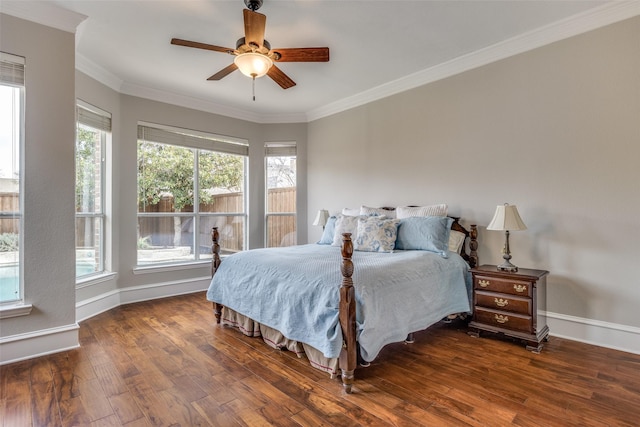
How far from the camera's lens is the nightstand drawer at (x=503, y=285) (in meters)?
2.73

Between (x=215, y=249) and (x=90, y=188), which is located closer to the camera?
(x=215, y=249)

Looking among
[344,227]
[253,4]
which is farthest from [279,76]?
[344,227]

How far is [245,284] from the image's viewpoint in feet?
9.51

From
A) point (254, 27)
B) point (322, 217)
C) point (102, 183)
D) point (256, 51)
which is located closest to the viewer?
point (254, 27)

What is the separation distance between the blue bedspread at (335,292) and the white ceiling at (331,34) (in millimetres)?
2098

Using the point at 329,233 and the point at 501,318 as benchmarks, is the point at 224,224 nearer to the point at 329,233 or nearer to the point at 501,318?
the point at 329,233

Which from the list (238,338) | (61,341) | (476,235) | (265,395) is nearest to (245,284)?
(238,338)

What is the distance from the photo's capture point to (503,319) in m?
2.84

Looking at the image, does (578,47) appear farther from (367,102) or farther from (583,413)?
(583,413)

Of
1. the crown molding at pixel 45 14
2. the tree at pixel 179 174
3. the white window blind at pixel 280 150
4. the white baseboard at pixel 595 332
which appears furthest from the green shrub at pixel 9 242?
the white baseboard at pixel 595 332

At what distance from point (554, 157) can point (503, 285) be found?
51.0 inches

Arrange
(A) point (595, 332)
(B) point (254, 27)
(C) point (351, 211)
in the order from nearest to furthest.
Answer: (B) point (254, 27) → (A) point (595, 332) → (C) point (351, 211)

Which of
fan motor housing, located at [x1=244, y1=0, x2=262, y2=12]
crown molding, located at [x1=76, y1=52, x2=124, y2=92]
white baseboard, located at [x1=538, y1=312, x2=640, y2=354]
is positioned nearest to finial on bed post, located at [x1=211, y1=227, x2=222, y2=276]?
fan motor housing, located at [x1=244, y1=0, x2=262, y2=12]

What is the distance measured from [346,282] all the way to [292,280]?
55cm
